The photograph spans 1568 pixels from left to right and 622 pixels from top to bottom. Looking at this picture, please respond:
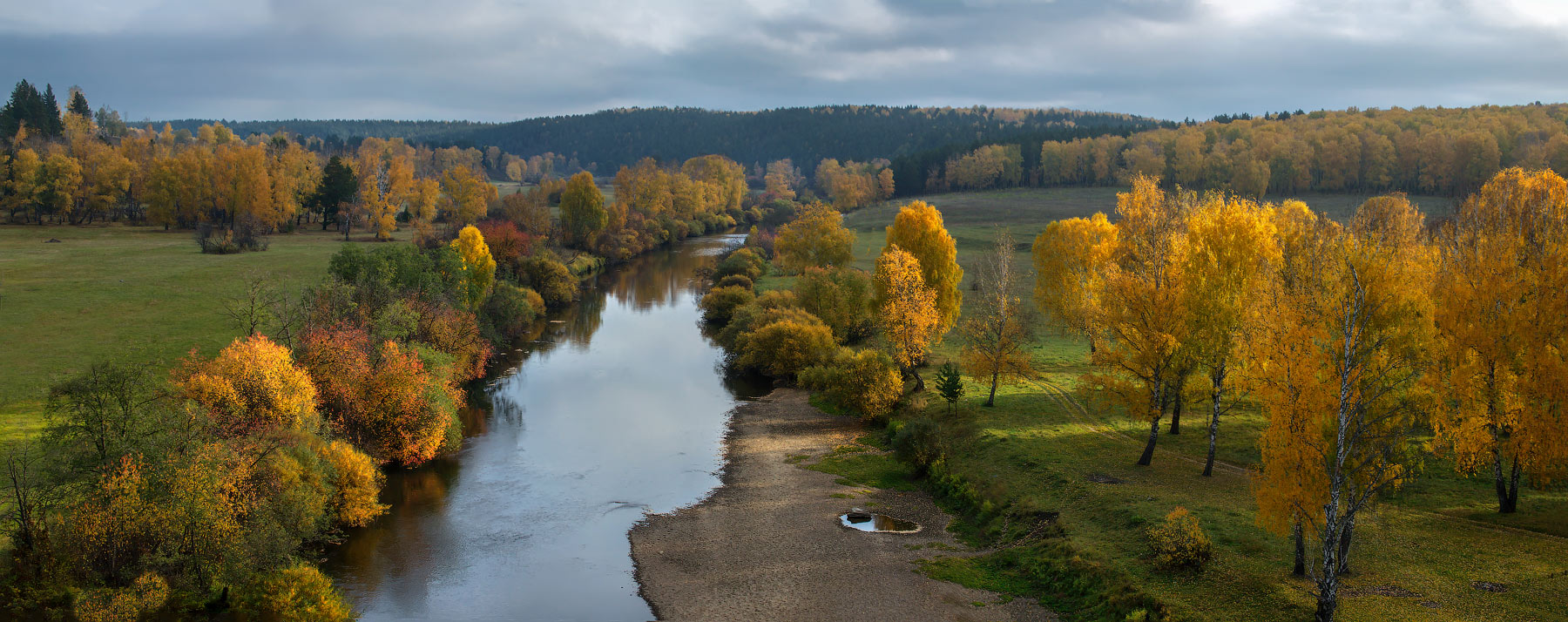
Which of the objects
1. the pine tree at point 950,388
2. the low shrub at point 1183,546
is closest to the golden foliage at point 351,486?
the pine tree at point 950,388

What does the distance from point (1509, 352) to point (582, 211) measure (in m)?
90.3

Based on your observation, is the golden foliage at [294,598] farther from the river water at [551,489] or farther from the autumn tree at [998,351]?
the autumn tree at [998,351]

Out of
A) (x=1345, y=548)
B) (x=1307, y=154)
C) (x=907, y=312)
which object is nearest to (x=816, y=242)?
(x=907, y=312)

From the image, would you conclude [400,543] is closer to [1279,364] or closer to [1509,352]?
[1279,364]

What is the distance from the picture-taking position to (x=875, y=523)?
28.9 meters

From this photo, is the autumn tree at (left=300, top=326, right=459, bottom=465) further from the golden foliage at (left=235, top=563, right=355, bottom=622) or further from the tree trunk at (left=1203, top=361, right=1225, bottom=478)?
the tree trunk at (left=1203, top=361, right=1225, bottom=478)

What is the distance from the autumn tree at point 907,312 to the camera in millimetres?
41812

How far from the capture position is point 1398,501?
24.8 m

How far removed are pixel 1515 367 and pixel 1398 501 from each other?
4.77 meters

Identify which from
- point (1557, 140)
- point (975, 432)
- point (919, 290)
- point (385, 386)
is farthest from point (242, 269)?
point (1557, 140)

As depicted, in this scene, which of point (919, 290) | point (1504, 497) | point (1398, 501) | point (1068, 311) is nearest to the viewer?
point (1504, 497)

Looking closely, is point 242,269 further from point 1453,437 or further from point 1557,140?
point 1557,140

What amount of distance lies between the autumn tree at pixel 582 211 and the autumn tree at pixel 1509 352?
86972 mm

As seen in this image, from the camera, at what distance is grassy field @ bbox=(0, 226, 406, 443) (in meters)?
37.2
